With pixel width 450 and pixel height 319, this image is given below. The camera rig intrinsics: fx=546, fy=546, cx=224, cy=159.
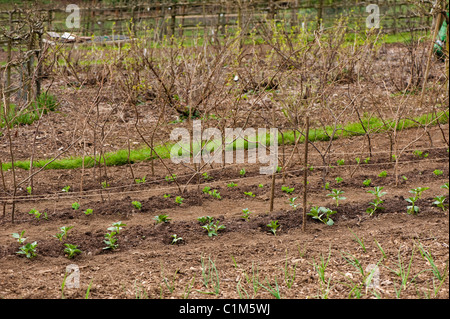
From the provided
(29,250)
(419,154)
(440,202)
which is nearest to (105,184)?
(29,250)

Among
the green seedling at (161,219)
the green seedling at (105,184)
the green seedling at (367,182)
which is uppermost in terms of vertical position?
the green seedling at (367,182)

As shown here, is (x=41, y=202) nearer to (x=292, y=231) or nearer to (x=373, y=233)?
(x=292, y=231)

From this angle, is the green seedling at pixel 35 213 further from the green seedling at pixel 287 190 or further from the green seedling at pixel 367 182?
the green seedling at pixel 367 182

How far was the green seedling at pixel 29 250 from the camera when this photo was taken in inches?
161

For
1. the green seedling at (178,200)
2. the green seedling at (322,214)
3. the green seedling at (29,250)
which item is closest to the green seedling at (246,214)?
the green seedling at (322,214)

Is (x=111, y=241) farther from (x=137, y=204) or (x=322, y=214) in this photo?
(x=322, y=214)

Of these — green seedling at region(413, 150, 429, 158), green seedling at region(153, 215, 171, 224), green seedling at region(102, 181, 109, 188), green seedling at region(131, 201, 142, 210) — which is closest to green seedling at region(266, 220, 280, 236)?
green seedling at region(153, 215, 171, 224)

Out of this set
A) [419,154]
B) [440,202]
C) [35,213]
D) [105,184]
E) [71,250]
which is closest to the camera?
[71,250]

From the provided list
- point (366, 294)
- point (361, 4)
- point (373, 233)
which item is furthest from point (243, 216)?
point (361, 4)

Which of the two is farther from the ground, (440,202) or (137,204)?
(440,202)

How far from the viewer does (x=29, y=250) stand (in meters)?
4.12

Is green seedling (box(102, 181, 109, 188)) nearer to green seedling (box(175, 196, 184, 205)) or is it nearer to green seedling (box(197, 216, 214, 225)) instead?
green seedling (box(175, 196, 184, 205))

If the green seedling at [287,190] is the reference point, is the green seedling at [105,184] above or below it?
below

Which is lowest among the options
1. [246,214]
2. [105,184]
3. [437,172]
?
[105,184]
